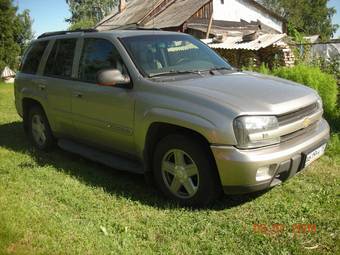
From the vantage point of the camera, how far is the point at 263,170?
3.90m

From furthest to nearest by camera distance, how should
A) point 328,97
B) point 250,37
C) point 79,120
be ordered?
point 250,37, point 328,97, point 79,120

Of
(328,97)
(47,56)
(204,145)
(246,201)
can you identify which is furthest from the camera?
(328,97)

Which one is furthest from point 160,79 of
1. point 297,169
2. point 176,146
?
point 297,169

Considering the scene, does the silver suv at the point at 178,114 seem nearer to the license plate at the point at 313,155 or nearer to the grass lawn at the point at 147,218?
the license plate at the point at 313,155

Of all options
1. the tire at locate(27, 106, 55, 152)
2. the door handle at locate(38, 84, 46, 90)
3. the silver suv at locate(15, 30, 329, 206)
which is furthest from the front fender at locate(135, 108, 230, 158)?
the tire at locate(27, 106, 55, 152)

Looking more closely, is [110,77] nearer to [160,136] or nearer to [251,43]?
[160,136]

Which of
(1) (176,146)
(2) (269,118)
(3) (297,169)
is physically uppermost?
(2) (269,118)

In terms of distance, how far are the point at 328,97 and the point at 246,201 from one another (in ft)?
13.5

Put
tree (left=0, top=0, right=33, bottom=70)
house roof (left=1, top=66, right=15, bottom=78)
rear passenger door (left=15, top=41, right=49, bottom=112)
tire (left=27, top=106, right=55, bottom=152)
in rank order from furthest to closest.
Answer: house roof (left=1, top=66, right=15, bottom=78)
tree (left=0, top=0, right=33, bottom=70)
tire (left=27, top=106, right=55, bottom=152)
rear passenger door (left=15, top=41, right=49, bottom=112)

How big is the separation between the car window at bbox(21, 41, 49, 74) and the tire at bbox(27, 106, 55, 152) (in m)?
0.63

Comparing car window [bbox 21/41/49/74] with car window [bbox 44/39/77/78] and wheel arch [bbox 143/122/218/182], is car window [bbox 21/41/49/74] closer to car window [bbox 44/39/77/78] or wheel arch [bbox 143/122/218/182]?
car window [bbox 44/39/77/78]

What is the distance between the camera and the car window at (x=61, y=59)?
232 inches

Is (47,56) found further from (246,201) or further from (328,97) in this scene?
(328,97)

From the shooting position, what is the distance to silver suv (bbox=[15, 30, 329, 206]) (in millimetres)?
3900
